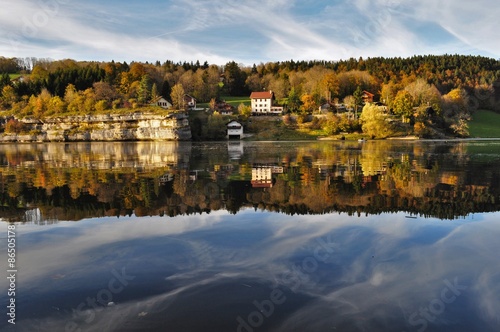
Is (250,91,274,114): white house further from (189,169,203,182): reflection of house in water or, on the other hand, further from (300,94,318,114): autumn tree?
(189,169,203,182): reflection of house in water

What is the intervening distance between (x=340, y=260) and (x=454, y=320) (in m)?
3.28

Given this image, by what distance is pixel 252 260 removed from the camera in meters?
9.68

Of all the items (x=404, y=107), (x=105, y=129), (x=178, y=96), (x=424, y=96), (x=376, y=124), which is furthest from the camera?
(x=178, y=96)

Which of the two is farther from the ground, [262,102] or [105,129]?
[262,102]

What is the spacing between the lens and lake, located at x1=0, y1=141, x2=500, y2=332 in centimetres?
679

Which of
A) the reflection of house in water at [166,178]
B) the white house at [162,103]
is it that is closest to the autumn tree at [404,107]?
the white house at [162,103]

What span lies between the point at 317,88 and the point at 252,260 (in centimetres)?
12399

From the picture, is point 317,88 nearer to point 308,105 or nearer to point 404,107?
point 308,105

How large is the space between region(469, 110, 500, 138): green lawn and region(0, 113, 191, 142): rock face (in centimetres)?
8418

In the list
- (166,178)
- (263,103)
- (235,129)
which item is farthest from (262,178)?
(263,103)

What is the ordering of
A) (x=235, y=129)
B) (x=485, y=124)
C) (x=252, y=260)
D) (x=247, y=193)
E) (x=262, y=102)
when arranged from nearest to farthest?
(x=252, y=260)
(x=247, y=193)
(x=235, y=129)
(x=485, y=124)
(x=262, y=102)

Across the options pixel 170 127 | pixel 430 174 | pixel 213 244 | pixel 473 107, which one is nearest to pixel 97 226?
pixel 213 244

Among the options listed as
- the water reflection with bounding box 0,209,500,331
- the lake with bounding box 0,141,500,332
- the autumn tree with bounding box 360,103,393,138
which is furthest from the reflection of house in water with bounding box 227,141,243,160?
the autumn tree with bounding box 360,103,393,138

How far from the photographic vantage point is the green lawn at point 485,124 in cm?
10474
